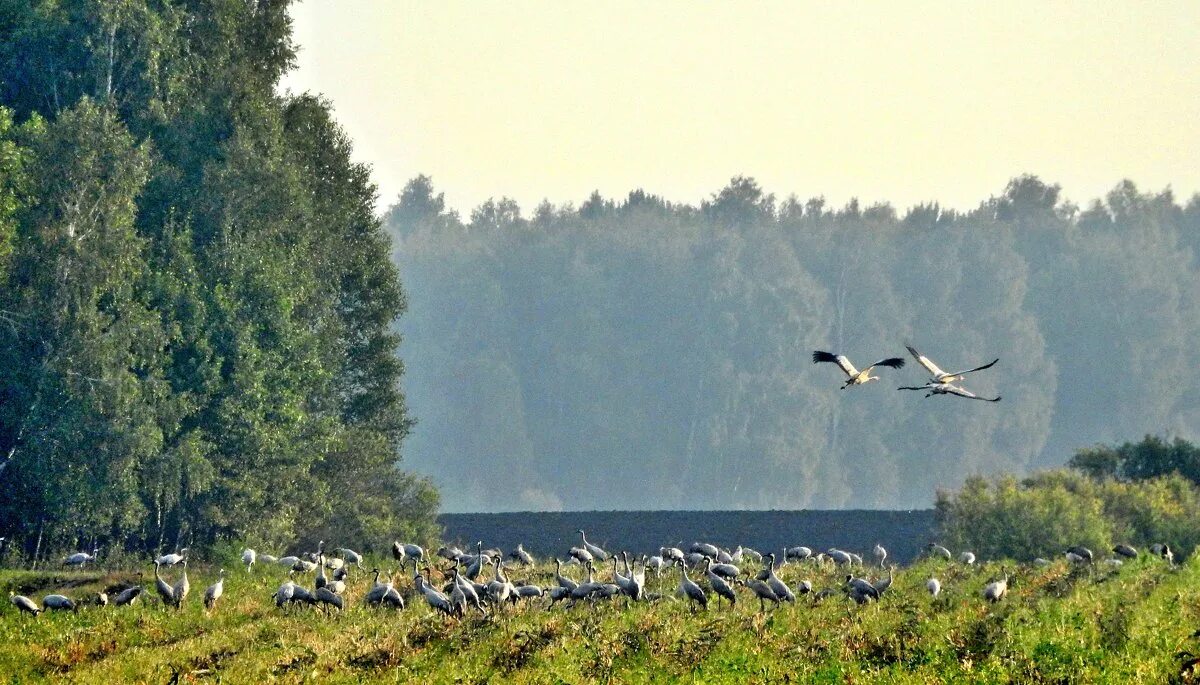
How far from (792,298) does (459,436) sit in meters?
29.7

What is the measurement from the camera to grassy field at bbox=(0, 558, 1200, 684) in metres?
26.6

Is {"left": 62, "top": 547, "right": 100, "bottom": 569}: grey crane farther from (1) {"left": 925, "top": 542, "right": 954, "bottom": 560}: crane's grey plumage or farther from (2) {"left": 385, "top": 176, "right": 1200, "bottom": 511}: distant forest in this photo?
(2) {"left": 385, "top": 176, "right": 1200, "bottom": 511}: distant forest

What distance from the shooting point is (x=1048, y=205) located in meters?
176

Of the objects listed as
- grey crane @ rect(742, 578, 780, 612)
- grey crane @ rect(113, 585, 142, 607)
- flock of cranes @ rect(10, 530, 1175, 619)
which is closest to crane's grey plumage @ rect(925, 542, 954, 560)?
flock of cranes @ rect(10, 530, 1175, 619)

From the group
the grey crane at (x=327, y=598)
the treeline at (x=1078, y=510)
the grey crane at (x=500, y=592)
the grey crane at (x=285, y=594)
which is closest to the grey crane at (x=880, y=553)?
the treeline at (x=1078, y=510)

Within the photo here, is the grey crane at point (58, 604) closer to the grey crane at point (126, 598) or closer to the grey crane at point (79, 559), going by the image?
the grey crane at point (126, 598)

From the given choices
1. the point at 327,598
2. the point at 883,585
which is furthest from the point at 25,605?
the point at 883,585

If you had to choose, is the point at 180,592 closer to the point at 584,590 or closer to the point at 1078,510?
the point at 584,590

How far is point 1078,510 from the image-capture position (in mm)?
57906

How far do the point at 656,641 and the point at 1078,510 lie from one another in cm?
3214

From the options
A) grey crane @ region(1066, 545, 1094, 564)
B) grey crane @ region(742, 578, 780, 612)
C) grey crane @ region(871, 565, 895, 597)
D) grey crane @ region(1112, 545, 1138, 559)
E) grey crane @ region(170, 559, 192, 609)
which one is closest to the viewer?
grey crane @ region(742, 578, 780, 612)

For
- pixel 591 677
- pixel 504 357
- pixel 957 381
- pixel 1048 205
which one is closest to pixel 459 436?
pixel 504 357

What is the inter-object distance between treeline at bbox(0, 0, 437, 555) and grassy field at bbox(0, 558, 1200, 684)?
13501 mm

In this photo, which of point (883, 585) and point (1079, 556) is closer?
point (883, 585)
